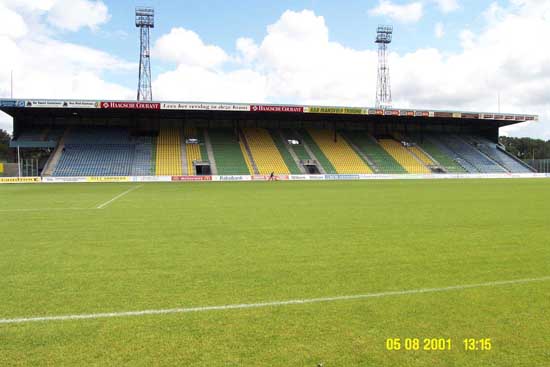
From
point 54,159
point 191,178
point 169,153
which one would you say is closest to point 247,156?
point 191,178

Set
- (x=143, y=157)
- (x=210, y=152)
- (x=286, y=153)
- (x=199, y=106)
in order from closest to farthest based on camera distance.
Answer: (x=199, y=106) → (x=143, y=157) → (x=210, y=152) → (x=286, y=153)

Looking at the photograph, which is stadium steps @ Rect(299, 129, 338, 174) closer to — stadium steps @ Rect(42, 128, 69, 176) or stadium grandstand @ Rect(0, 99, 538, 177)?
stadium grandstand @ Rect(0, 99, 538, 177)

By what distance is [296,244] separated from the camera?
8.43 metres

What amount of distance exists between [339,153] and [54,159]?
31773mm

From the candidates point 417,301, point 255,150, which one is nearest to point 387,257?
point 417,301

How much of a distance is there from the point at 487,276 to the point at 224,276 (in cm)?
384

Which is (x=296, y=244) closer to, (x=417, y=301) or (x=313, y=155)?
(x=417, y=301)

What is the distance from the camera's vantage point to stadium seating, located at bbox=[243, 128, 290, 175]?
45.6 meters

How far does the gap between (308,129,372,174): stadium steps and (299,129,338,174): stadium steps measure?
0.48 metres

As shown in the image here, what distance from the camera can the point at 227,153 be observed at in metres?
47.3

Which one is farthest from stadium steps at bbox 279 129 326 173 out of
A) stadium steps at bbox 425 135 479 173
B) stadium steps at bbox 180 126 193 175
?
stadium steps at bbox 425 135 479 173

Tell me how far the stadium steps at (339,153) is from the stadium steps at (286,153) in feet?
13.5

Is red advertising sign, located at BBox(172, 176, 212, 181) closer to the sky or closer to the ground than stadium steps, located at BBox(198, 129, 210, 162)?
closer to the ground

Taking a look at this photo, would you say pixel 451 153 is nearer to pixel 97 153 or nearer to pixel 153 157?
pixel 153 157
